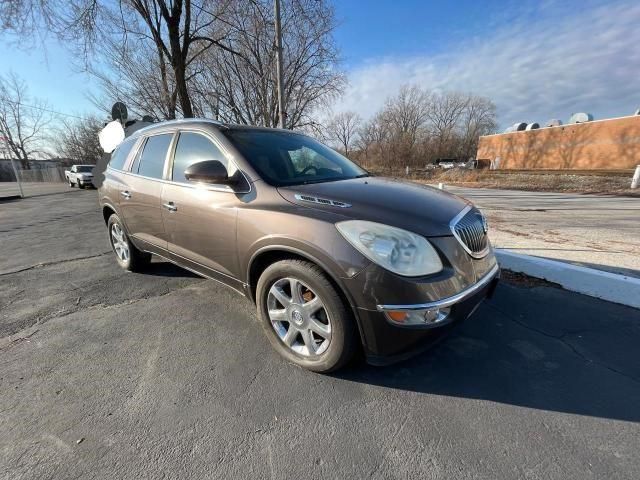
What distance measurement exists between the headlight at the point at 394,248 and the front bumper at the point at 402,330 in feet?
0.71

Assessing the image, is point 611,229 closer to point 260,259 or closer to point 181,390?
point 260,259

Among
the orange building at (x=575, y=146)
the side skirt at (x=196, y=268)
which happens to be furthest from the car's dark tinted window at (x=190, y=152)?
the orange building at (x=575, y=146)

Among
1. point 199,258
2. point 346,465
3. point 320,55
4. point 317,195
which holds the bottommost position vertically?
point 346,465

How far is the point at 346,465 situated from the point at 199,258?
2.10 meters

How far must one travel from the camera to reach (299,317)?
7.39 ft

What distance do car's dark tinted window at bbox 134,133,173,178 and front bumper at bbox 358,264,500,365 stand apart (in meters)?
2.66

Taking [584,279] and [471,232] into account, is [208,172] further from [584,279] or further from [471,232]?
[584,279]

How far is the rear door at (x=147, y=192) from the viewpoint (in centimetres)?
329

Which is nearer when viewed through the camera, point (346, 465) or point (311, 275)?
point (346, 465)

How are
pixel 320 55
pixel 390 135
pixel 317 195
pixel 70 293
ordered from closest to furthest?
pixel 317 195 < pixel 70 293 < pixel 320 55 < pixel 390 135

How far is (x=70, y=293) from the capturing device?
371cm

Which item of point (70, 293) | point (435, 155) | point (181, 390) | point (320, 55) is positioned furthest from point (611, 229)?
point (435, 155)

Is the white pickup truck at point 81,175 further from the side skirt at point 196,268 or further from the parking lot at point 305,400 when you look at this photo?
the parking lot at point 305,400

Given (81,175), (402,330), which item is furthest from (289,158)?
(81,175)
